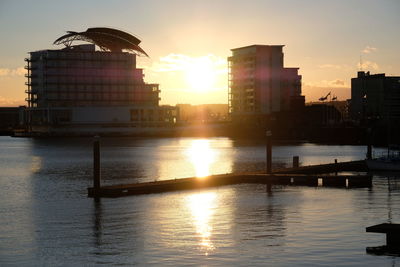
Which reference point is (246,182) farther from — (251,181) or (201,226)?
(201,226)

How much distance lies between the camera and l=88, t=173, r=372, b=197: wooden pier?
58250 mm

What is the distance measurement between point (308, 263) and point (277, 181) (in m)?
36.5

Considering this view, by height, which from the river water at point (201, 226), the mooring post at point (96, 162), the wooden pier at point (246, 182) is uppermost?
the mooring post at point (96, 162)

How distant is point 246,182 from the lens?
6762 centimetres

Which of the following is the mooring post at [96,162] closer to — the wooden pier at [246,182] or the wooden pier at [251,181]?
the wooden pier at [251,181]

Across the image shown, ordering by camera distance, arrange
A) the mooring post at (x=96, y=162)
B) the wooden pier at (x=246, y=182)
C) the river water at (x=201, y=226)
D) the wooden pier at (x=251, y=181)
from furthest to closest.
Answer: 1. the wooden pier at (x=246, y=182)
2. the wooden pier at (x=251, y=181)
3. the mooring post at (x=96, y=162)
4. the river water at (x=201, y=226)

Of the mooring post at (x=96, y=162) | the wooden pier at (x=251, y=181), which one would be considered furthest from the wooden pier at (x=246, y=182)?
the mooring post at (x=96, y=162)

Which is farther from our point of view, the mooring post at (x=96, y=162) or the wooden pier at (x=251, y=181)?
the wooden pier at (x=251, y=181)

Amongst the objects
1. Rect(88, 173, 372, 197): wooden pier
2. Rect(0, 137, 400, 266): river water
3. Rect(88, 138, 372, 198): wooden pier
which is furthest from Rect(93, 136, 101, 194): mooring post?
Rect(0, 137, 400, 266): river water

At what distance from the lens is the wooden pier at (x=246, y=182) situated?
5825 centimetres

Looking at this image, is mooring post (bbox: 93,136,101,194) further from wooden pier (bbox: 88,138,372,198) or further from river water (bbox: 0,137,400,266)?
river water (bbox: 0,137,400,266)

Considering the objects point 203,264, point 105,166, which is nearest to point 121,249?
point 203,264

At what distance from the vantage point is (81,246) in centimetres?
3503

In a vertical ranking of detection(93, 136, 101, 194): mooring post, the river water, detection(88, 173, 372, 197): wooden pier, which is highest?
detection(93, 136, 101, 194): mooring post
